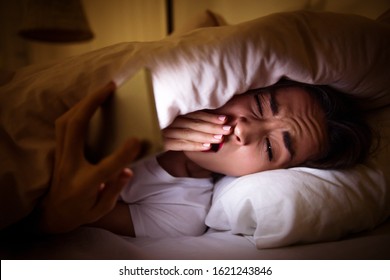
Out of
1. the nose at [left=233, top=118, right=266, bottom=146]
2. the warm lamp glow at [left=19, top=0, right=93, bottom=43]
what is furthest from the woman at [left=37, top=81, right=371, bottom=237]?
the warm lamp glow at [left=19, top=0, right=93, bottom=43]

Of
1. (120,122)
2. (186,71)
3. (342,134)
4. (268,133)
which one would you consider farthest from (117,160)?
(342,134)

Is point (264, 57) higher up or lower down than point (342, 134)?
higher up

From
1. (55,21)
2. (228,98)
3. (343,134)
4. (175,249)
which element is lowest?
(175,249)

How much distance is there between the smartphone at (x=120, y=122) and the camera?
0.32m

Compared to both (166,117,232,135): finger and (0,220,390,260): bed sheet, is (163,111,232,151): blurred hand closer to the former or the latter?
(166,117,232,135): finger

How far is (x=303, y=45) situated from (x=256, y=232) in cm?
30

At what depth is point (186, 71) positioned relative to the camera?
397mm

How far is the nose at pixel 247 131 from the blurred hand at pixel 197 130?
0.01 meters

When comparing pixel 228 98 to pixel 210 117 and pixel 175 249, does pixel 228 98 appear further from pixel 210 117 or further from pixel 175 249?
pixel 175 249

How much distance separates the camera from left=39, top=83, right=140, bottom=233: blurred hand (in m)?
0.31

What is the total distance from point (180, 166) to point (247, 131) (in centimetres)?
17

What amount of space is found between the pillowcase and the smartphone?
0.03 metres
